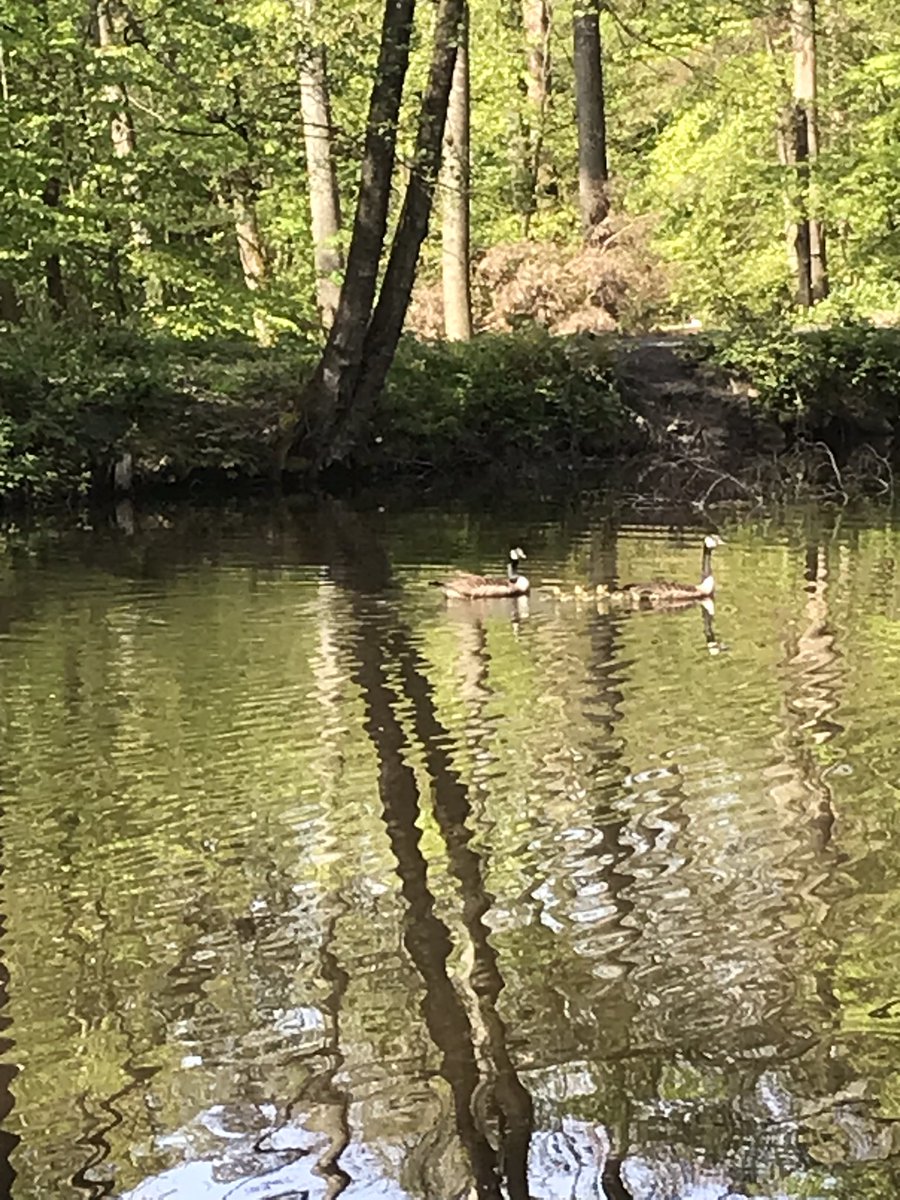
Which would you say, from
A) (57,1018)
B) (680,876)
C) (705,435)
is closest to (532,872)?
(680,876)

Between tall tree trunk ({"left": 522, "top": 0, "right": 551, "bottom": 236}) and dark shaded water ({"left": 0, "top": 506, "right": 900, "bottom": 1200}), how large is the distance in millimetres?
23729

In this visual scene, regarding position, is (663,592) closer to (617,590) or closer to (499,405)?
(617,590)

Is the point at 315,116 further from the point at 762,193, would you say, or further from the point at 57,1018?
the point at 57,1018

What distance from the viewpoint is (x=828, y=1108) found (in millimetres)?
4324

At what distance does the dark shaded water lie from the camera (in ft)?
13.9

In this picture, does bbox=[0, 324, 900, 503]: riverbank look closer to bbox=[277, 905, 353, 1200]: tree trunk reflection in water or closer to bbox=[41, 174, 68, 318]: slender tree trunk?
bbox=[41, 174, 68, 318]: slender tree trunk

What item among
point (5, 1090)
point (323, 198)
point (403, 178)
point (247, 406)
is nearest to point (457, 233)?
point (323, 198)

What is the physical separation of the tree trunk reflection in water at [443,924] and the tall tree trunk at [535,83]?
24445 millimetres

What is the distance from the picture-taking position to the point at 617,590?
40.5ft

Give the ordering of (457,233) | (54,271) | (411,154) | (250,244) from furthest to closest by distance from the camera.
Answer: (250,244) → (457,233) → (54,271) → (411,154)

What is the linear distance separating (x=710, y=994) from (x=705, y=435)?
19498 mm

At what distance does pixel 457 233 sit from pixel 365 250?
203 inches

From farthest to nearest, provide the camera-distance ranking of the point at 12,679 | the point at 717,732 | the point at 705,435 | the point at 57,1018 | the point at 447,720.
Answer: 1. the point at 705,435
2. the point at 12,679
3. the point at 447,720
4. the point at 717,732
5. the point at 57,1018

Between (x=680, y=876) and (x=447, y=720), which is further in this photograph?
(x=447, y=720)
